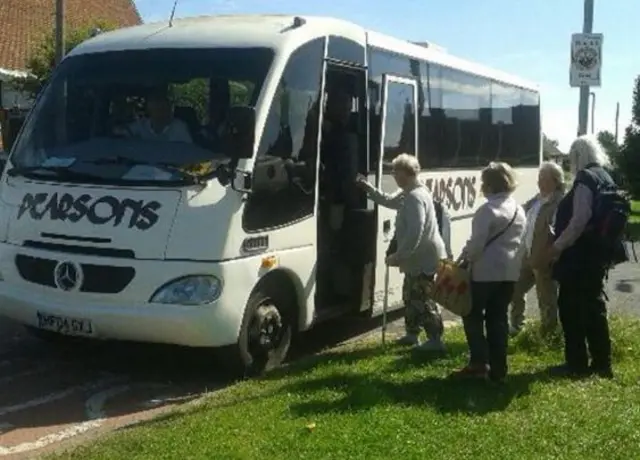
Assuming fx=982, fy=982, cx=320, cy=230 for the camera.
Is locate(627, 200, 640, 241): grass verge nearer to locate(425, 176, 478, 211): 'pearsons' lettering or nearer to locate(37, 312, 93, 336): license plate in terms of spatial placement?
locate(425, 176, 478, 211): 'pearsons' lettering

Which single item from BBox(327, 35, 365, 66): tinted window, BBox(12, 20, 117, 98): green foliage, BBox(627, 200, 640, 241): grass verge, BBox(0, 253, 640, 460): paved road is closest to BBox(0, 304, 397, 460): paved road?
BBox(0, 253, 640, 460): paved road

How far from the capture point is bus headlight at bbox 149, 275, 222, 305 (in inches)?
293

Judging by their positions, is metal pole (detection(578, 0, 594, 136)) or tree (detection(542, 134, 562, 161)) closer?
metal pole (detection(578, 0, 594, 136))

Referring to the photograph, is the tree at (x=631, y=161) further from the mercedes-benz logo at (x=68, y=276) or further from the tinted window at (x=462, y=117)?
the mercedes-benz logo at (x=68, y=276)

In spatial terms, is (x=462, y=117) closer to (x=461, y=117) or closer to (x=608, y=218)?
(x=461, y=117)

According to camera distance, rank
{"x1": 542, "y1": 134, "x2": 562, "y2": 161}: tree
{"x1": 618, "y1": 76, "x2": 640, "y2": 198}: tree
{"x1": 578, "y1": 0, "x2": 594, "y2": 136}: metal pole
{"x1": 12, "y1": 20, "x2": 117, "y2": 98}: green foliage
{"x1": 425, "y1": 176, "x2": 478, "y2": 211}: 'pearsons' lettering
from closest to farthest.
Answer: {"x1": 425, "y1": 176, "x2": 478, "y2": 211}: 'pearsons' lettering → {"x1": 578, "y1": 0, "x2": 594, "y2": 136}: metal pole → {"x1": 542, "y1": 134, "x2": 562, "y2": 161}: tree → {"x1": 12, "y1": 20, "x2": 117, "y2": 98}: green foliage → {"x1": 618, "y1": 76, "x2": 640, "y2": 198}: tree

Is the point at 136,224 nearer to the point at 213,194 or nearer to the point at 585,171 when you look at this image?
the point at 213,194

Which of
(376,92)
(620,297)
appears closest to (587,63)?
(620,297)

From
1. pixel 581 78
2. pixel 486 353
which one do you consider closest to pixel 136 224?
pixel 486 353

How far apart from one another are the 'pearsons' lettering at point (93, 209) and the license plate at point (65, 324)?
77cm

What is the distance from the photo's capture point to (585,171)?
7.33 metres

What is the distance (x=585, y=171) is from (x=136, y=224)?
3.42 metres

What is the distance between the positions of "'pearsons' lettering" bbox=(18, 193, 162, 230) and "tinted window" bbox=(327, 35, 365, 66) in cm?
242

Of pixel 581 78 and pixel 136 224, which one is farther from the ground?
pixel 581 78
